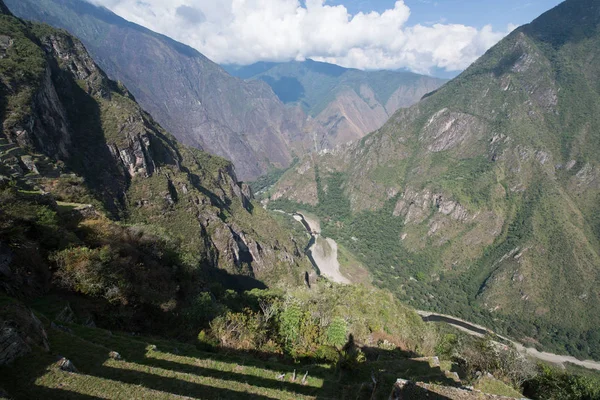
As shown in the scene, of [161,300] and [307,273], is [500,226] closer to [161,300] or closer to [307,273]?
[307,273]

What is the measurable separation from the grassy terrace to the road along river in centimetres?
11775

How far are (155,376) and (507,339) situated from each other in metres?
157

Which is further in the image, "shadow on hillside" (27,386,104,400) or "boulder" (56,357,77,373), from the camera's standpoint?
"boulder" (56,357,77,373)

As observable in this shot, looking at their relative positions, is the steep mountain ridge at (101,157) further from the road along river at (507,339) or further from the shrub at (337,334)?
the road along river at (507,339)

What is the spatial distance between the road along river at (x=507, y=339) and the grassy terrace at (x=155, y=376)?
117750 mm

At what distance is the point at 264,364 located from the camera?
20234 millimetres

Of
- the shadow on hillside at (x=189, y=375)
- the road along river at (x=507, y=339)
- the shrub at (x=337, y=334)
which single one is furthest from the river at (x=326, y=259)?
the shadow on hillside at (x=189, y=375)

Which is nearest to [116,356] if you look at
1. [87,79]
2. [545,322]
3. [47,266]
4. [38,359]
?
[38,359]

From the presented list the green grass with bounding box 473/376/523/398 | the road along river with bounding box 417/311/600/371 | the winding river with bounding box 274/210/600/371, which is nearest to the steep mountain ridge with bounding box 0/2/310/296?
the winding river with bounding box 274/210/600/371

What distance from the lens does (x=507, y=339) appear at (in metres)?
128

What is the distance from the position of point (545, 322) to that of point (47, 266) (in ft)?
609

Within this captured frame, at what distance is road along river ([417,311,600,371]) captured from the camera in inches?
4635

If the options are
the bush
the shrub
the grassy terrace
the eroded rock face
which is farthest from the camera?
the bush

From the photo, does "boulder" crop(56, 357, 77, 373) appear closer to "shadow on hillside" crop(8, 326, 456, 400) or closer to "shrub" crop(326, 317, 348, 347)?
"shadow on hillside" crop(8, 326, 456, 400)
